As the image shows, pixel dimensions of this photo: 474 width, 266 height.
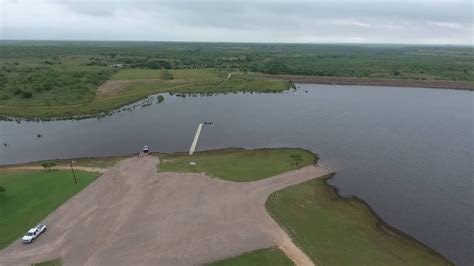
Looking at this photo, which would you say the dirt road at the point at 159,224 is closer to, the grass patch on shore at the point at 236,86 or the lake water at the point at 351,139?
the lake water at the point at 351,139

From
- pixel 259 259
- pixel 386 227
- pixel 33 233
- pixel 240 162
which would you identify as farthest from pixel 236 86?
pixel 259 259

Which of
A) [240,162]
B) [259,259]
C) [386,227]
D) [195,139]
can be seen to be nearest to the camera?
[259,259]

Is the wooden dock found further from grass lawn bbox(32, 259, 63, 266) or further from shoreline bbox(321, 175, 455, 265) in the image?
grass lawn bbox(32, 259, 63, 266)

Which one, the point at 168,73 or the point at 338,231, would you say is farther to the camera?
the point at 168,73

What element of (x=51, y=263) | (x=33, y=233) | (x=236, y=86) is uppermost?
(x=236, y=86)

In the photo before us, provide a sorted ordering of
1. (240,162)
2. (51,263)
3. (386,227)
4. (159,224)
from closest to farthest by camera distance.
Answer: (51,263), (159,224), (386,227), (240,162)

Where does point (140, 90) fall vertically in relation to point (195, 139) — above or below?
above

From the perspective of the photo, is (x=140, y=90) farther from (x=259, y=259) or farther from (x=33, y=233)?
(x=259, y=259)

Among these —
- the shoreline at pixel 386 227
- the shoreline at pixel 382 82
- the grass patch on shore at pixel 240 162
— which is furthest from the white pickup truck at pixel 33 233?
the shoreline at pixel 382 82
